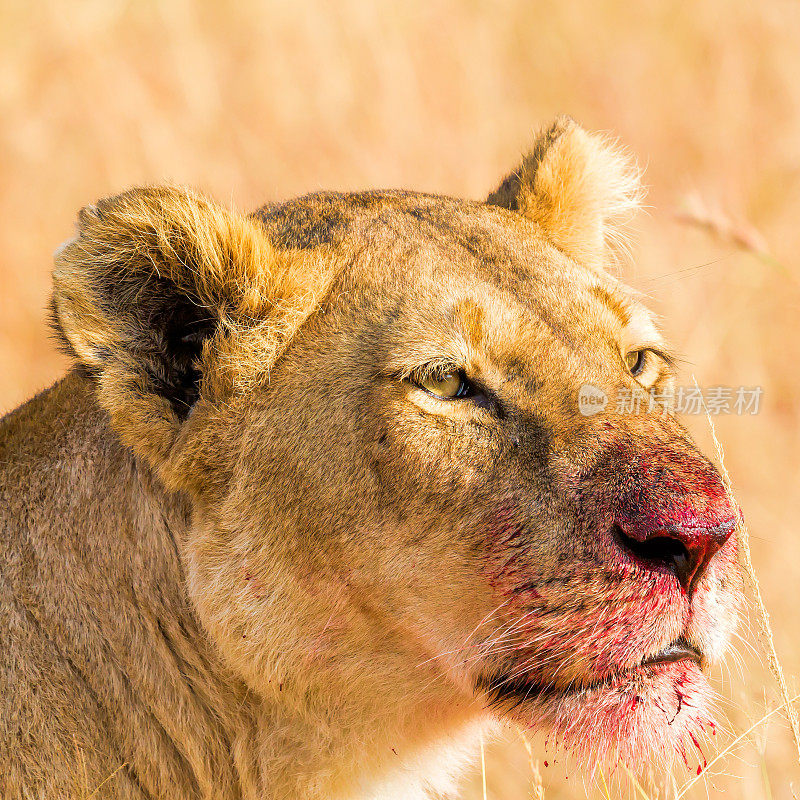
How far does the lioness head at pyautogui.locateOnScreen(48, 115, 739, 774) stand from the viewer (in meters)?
2.37

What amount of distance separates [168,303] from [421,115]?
232 inches

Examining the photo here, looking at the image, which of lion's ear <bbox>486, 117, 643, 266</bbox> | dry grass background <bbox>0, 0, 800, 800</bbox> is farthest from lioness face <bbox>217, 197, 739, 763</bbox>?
dry grass background <bbox>0, 0, 800, 800</bbox>

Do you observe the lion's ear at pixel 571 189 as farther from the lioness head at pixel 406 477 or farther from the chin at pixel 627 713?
the chin at pixel 627 713

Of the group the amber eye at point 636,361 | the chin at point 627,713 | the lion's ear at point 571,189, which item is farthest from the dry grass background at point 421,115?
the chin at point 627,713

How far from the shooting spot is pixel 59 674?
2.62 meters

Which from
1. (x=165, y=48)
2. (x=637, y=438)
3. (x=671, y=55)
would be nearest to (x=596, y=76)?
(x=671, y=55)

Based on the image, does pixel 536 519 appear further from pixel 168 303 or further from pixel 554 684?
pixel 168 303

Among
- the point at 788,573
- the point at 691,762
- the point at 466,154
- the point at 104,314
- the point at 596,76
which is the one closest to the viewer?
the point at 104,314

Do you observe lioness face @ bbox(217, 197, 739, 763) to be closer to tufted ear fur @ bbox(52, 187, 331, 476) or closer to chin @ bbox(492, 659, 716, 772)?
chin @ bbox(492, 659, 716, 772)

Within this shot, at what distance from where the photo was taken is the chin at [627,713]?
2418 millimetres

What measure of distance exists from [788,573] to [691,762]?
2058 millimetres

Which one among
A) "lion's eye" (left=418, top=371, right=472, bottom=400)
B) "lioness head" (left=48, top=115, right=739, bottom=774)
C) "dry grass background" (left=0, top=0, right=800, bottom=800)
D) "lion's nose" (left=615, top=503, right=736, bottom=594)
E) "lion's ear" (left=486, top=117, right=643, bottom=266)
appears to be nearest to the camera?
"lion's nose" (left=615, top=503, right=736, bottom=594)

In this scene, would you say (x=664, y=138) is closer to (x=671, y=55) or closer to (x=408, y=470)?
(x=671, y=55)

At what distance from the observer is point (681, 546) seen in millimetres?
2289
